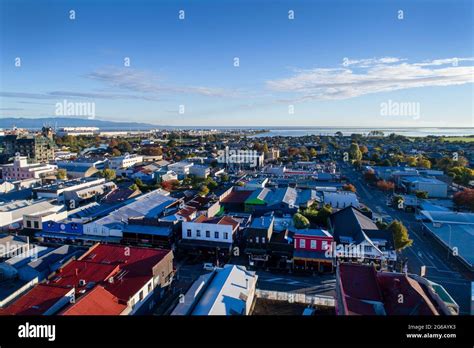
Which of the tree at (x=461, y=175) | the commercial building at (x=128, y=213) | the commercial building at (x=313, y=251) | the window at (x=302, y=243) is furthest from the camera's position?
the tree at (x=461, y=175)

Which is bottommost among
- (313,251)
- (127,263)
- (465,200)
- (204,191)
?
(313,251)

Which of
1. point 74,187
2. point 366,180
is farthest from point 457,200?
point 74,187

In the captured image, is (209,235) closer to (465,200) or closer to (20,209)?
(20,209)

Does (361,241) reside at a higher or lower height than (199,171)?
lower

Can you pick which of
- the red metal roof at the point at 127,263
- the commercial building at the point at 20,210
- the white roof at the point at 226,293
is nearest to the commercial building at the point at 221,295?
the white roof at the point at 226,293

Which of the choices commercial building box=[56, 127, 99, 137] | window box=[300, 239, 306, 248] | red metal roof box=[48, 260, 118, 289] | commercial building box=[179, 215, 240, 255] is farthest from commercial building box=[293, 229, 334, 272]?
commercial building box=[56, 127, 99, 137]

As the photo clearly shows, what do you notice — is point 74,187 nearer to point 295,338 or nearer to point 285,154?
point 295,338

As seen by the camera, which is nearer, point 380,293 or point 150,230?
point 380,293

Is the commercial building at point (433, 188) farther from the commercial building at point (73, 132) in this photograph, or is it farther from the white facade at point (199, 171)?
the commercial building at point (73, 132)

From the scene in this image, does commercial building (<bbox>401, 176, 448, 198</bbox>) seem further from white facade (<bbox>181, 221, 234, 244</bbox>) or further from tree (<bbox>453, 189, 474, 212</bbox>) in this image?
white facade (<bbox>181, 221, 234, 244</bbox>)

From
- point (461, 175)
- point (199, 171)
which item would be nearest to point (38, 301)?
point (199, 171)

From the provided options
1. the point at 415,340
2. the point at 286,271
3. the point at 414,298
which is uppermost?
the point at 415,340
